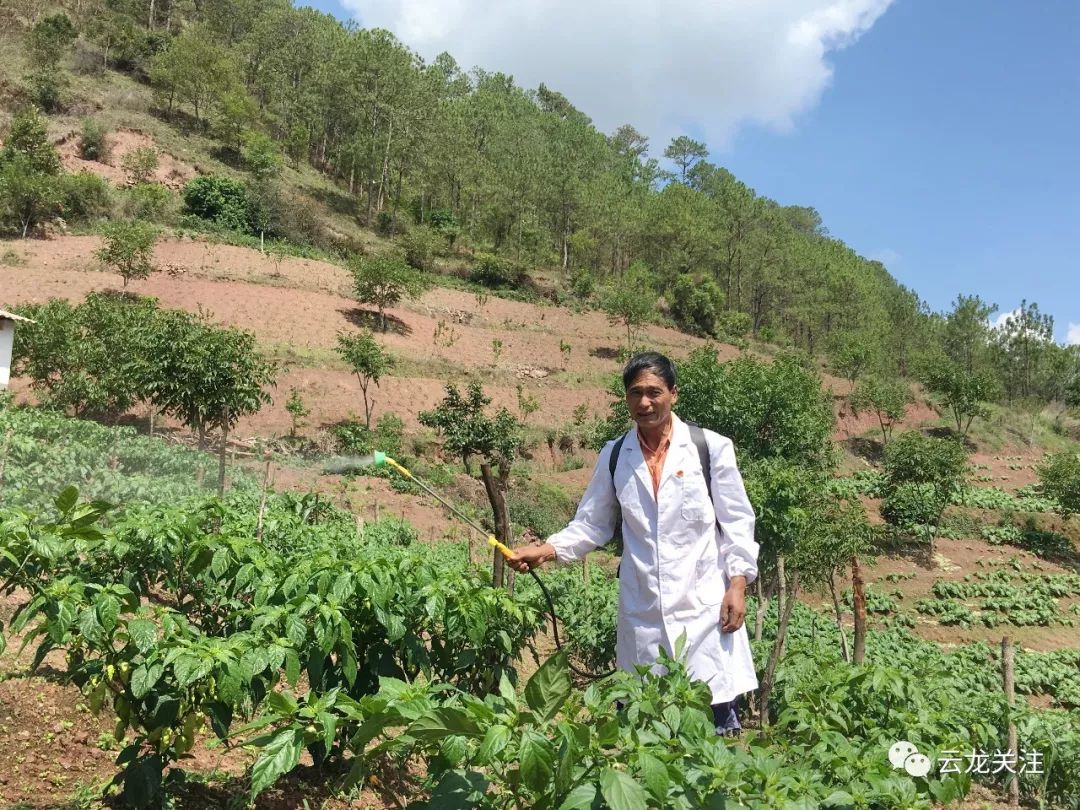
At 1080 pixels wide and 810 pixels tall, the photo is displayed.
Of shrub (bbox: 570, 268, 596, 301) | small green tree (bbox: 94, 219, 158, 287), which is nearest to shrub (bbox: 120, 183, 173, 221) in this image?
small green tree (bbox: 94, 219, 158, 287)

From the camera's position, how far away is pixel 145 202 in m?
31.7

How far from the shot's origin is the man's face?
264 centimetres

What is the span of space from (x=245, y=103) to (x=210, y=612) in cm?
4391

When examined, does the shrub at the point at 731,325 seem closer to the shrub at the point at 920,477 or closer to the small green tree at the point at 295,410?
the shrub at the point at 920,477

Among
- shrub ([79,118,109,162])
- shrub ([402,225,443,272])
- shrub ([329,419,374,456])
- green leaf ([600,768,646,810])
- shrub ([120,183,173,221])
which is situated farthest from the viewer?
shrub ([402,225,443,272])

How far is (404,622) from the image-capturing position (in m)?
2.77

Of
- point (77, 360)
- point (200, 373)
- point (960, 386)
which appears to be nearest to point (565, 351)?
point (960, 386)

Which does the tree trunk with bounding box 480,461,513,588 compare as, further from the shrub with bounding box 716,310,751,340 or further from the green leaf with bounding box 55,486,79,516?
the shrub with bounding box 716,310,751,340

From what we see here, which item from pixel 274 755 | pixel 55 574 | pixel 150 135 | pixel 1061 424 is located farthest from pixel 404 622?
pixel 1061 424

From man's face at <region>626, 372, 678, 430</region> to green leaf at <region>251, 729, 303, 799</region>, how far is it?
1.50 m

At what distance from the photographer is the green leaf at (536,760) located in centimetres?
142

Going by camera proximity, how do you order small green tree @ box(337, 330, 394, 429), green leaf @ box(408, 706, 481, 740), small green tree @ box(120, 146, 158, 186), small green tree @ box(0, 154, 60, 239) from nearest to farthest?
green leaf @ box(408, 706, 481, 740), small green tree @ box(337, 330, 394, 429), small green tree @ box(0, 154, 60, 239), small green tree @ box(120, 146, 158, 186)

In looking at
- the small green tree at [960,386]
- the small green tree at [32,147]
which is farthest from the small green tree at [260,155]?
the small green tree at [960,386]

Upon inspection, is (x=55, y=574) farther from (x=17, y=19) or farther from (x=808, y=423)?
(x=17, y=19)
